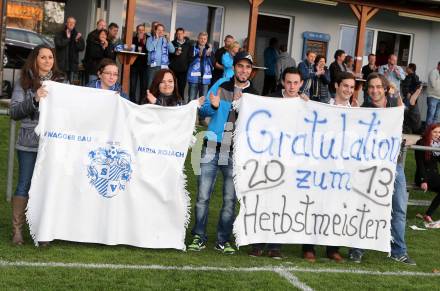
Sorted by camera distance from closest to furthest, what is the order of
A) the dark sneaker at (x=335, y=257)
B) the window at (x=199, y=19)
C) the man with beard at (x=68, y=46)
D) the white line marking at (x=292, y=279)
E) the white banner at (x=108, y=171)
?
the white line marking at (x=292, y=279), the white banner at (x=108, y=171), the dark sneaker at (x=335, y=257), the man with beard at (x=68, y=46), the window at (x=199, y=19)

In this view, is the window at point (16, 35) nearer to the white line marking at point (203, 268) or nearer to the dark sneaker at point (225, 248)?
the dark sneaker at point (225, 248)

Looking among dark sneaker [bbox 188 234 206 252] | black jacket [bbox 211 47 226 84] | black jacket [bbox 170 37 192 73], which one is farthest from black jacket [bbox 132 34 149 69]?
dark sneaker [bbox 188 234 206 252]

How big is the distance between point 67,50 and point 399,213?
31.9 ft

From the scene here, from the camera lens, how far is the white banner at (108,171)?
648 centimetres

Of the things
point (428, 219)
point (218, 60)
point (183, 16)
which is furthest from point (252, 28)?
point (428, 219)

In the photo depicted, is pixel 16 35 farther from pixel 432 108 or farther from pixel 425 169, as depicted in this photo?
pixel 425 169

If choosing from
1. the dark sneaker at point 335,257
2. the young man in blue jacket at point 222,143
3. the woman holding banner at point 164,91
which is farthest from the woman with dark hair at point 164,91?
the dark sneaker at point 335,257

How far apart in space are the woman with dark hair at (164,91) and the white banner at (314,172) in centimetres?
74

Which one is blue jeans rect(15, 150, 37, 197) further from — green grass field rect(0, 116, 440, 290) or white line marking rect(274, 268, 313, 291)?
white line marking rect(274, 268, 313, 291)

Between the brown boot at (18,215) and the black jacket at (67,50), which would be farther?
the black jacket at (67,50)

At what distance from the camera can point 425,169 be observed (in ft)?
31.7

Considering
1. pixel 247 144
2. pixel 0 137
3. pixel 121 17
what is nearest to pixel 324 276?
pixel 247 144

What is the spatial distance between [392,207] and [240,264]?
1.82 m

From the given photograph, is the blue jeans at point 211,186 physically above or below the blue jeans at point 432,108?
below
